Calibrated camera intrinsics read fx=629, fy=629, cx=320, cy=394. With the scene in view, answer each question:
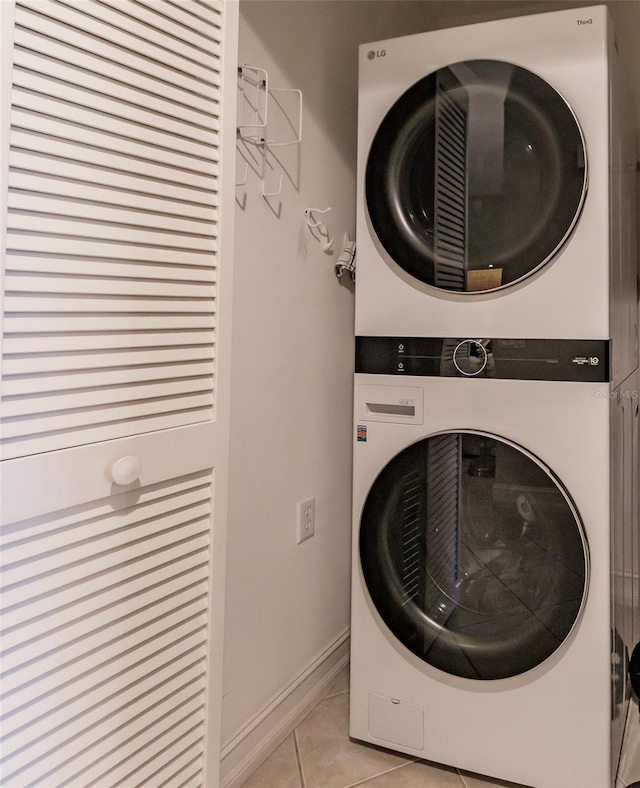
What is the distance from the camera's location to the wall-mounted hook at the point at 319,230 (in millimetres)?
1757

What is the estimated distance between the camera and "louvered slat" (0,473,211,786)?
2.44ft

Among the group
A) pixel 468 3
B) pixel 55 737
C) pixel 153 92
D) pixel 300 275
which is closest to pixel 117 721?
pixel 55 737

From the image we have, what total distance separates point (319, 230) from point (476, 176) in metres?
0.49

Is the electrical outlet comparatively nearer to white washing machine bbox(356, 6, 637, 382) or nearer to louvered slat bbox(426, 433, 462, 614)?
louvered slat bbox(426, 433, 462, 614)

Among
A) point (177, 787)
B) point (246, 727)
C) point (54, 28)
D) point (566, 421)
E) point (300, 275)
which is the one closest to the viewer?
point (54, 28)

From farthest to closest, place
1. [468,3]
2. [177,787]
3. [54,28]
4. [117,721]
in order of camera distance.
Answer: [468,3] → [177,787] → [117,721] → [54,28]

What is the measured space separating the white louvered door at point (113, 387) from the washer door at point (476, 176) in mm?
654

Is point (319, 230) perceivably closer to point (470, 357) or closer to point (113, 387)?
point (470, 357)

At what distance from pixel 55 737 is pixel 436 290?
120cm

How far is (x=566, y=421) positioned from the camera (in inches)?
56.2

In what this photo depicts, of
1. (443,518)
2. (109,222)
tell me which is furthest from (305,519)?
A: (109,222)

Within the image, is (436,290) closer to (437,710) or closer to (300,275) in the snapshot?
(300,275)

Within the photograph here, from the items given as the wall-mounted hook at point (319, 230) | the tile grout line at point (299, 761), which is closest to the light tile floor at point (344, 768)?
the tile grout line at point (299, 761)

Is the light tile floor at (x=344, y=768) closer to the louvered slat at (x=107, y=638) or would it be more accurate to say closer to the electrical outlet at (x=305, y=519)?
the electrical outlet at (x=305, y=519)
